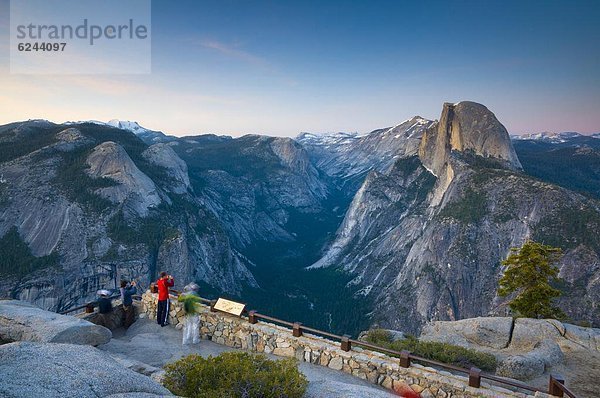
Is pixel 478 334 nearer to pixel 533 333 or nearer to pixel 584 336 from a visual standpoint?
pixel 533 333

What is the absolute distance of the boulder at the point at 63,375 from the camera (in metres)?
6.65

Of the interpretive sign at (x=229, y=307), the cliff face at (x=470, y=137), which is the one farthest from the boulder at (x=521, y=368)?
the cliff face at (x=470, y=137)

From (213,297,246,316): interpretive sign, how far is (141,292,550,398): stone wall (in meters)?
0.32

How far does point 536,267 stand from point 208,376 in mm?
35823

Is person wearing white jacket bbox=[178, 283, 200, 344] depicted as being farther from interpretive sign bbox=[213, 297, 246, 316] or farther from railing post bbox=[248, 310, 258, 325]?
railing post bbox=[248, 310, 258, 325]

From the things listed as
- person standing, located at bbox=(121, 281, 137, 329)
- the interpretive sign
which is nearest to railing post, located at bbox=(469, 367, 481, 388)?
the interpretive sign

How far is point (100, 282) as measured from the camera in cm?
8400

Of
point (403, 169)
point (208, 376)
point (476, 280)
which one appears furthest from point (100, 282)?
point (403, 169)

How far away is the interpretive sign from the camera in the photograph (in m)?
17.4

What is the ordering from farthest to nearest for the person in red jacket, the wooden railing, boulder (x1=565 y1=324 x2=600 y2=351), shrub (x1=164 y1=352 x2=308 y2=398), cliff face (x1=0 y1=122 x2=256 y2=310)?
cliff face (x1=0 y1=122 x2=256 y2=310) < boulder (x1=565 y1=324 x2=600 y2=351) < the person in red jacket < the wooden railing < shrub (x1=164 y1=352 x2=308 y2=398)

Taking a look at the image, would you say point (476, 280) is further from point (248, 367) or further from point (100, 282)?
point (248, 367)

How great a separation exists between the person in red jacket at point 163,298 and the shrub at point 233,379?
8724 mm

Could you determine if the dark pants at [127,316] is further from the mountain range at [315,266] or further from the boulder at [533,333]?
the mountain range at [315,266]

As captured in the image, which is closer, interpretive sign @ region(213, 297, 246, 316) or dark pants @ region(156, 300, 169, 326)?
interpretive sign @ region(213, 297, 246, 316)
